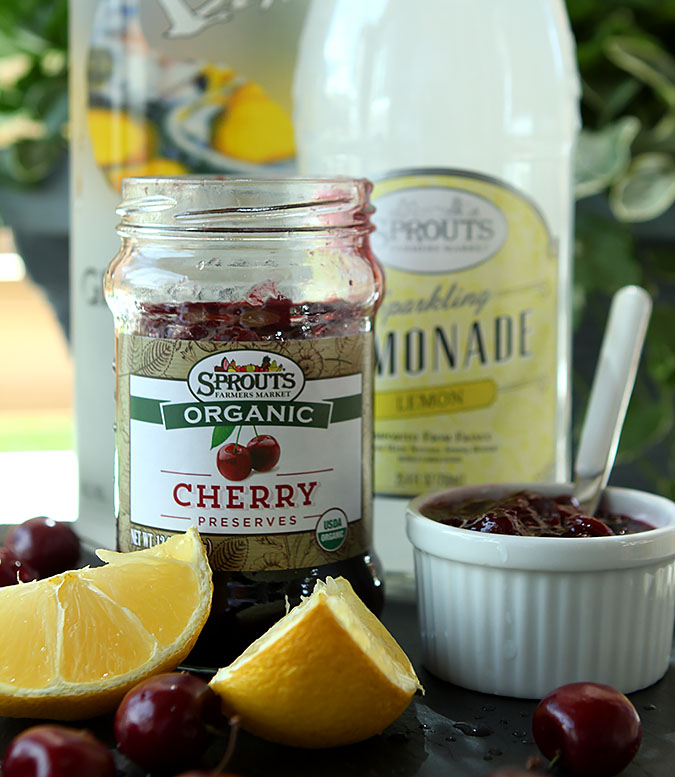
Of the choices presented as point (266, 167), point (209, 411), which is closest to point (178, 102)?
point (266, 167)

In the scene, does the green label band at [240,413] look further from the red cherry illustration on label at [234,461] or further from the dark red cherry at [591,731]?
the dark red cherry at [591,731]

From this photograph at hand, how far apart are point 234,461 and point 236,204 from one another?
0.17 metres

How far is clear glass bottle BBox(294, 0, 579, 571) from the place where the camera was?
37.9 inches

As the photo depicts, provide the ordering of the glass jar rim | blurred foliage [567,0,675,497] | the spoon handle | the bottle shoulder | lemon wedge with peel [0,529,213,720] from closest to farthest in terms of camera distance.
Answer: lemon wedge with peel [0,529,213,720], the glass jar rim, the spoon handle, the bottle shoulder, blurred foliage [567,0,675,497]

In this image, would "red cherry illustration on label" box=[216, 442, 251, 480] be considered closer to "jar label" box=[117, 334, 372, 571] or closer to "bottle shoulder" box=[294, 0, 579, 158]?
"jar label" box=[117, 334, 372, 571]

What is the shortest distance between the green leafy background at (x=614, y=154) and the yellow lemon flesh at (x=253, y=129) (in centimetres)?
43

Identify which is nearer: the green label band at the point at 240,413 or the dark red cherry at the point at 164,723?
the dark red cherry at the point at 164,723

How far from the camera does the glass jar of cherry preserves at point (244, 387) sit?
74 cm

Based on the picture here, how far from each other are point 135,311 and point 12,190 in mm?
686

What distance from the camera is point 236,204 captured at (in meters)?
0.76

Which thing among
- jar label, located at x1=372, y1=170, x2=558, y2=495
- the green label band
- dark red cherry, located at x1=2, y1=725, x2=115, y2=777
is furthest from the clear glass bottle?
dark red cherry, located at x1=2, y1=725, x2=115, y2=777

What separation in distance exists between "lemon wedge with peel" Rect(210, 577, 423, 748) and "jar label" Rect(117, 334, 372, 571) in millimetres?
119

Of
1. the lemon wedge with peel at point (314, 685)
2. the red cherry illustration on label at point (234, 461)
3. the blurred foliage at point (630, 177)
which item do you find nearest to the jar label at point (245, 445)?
the red cherry illustration on label at point (234, 461)

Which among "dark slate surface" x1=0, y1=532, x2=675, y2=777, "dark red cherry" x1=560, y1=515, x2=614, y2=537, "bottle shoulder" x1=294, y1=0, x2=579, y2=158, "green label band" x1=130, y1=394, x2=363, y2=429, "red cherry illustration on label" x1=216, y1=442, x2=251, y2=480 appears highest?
"bottle shoulder" x1=294, y1=0, x2=579, y2=158
